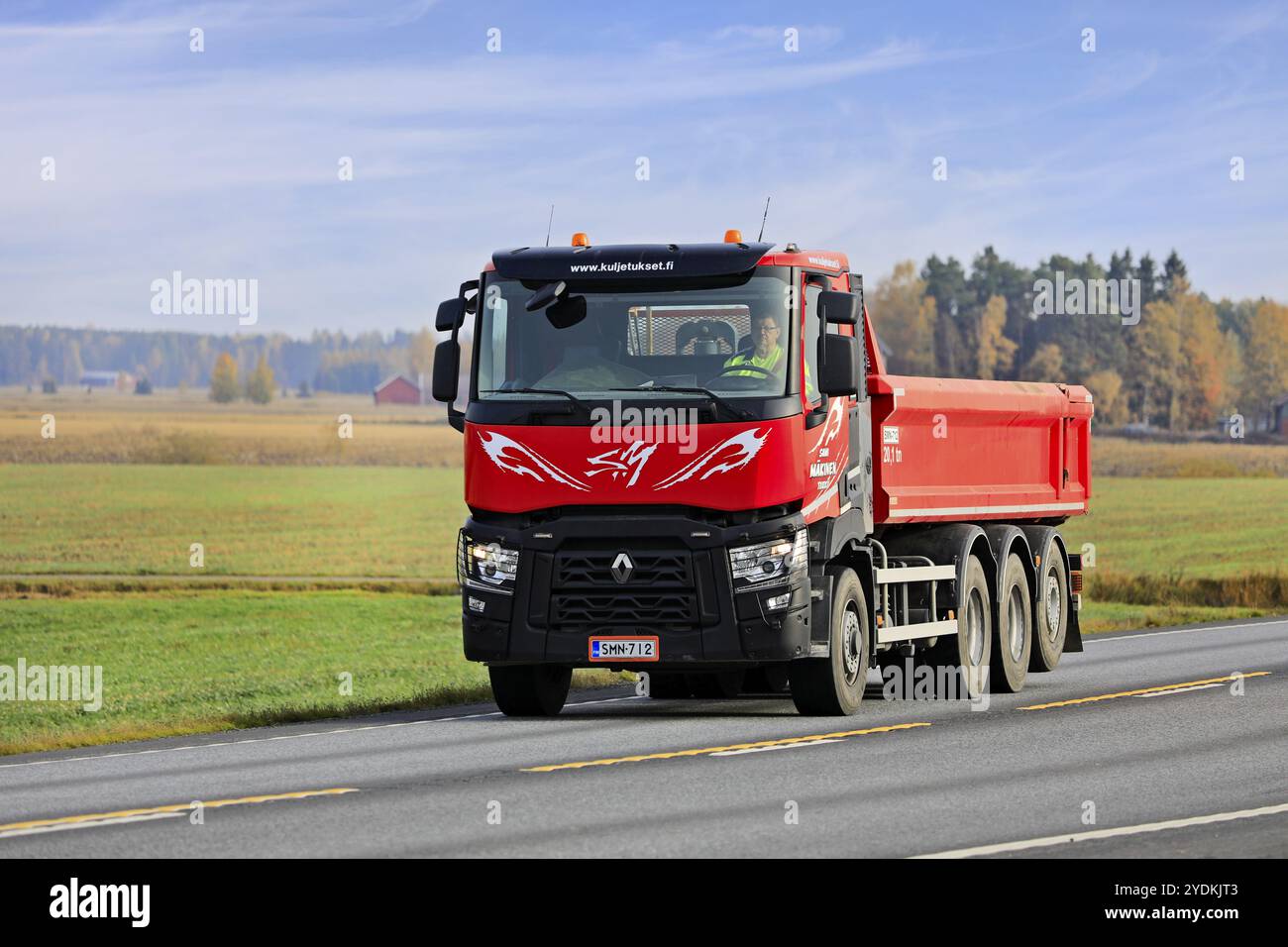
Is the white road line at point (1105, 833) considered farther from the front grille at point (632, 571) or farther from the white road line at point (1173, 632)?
the white road line at point (1173, 632)

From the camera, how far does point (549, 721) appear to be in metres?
16.6

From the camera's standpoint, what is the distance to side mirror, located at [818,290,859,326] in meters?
15.4

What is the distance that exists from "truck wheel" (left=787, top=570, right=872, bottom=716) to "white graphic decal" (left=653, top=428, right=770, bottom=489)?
5.05 ft

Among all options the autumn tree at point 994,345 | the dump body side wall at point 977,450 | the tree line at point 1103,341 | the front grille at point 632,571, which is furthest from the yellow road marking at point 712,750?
the autumn tree at point 994,345

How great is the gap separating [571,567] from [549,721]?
1.88 meters

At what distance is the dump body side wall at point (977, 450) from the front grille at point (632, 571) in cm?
258

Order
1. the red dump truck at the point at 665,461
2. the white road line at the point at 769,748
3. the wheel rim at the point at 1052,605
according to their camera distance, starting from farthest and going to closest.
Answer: the wheel rim at the point at 1052,605 → the red dump truck at the point at 665,461 → the white road line at the point at 769,748

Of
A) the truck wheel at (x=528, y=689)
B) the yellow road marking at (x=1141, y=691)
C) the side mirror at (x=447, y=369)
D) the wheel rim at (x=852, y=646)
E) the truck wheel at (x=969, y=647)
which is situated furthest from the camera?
the truck wheel at (x=969, y=647)

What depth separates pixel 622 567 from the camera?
15.1m

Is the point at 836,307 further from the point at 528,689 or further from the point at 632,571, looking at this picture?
the point at 528,689

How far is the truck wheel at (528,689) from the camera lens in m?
16.6
